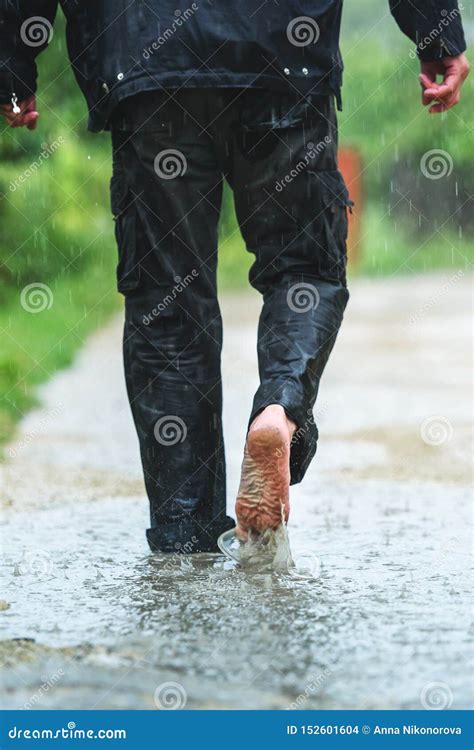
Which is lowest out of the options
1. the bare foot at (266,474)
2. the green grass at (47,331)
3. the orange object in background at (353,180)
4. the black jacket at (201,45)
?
the bare foot at (266,474)

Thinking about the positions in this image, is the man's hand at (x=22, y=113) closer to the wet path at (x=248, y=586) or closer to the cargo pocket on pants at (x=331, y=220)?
the cargo pocket on pants at (x=331, y=220)

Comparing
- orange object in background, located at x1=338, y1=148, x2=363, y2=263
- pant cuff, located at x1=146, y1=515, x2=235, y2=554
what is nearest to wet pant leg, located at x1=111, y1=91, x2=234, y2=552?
pant cuff, located at x1=146, y1=515, x2=235, y2=554

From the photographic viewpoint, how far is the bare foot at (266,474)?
8.81ft

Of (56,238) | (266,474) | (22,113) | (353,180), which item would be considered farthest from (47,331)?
(353,180)

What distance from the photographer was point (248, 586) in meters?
2.71

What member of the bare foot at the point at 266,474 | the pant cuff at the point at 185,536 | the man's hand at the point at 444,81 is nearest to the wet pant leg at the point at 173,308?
the pant cuff at the point at 185,536

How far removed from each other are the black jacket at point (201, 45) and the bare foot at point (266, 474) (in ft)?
2.37

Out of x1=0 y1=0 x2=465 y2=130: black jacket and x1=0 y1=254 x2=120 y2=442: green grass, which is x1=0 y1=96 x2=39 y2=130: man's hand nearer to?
x1=0 y1=0 x2=465 y2=130: black jacket

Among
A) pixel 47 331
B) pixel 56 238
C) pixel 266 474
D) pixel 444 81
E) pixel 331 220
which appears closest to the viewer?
pixel 266 474

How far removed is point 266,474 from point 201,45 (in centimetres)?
89

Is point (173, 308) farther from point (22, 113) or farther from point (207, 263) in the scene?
point (22, 113)

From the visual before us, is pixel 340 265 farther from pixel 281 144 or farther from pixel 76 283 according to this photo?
pixel 76 283

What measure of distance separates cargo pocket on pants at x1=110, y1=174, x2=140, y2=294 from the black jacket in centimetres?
15

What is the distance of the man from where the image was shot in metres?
2.87
